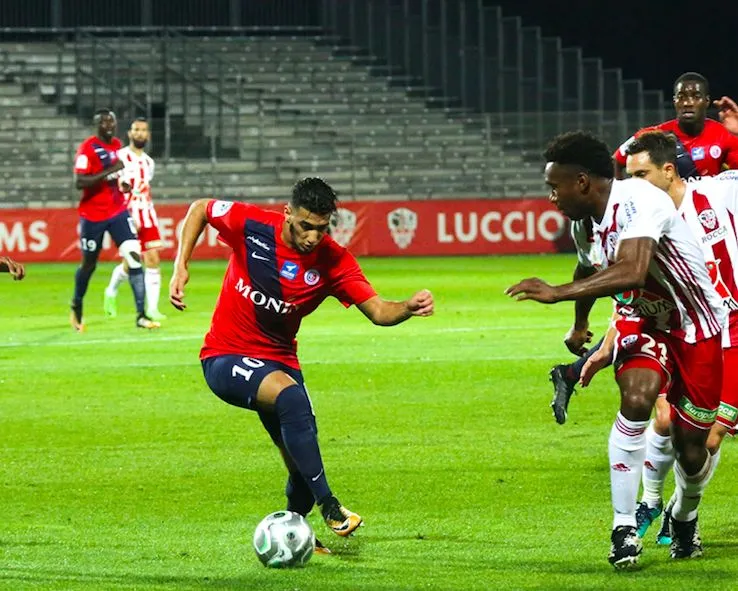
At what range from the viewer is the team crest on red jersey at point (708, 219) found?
26.1 ft

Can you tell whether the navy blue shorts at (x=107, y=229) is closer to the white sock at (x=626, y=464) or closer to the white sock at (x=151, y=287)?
the white sock at (x=151, y=287)

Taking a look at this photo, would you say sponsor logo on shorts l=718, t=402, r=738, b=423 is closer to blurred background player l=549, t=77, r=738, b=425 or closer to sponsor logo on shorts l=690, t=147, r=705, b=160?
blurred background player l=549, t=77, r=738, b=425

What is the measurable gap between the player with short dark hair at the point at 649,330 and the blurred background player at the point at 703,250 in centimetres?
26

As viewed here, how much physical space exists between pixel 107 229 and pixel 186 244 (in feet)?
35.0

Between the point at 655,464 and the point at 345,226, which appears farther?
the point at 345,226

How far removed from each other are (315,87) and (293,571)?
102ft

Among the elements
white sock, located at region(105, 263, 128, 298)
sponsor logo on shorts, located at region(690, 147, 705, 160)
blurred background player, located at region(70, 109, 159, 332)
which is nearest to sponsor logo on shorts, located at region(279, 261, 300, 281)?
sponsor logo on shorts, located at region(690, 147, 705, 160)

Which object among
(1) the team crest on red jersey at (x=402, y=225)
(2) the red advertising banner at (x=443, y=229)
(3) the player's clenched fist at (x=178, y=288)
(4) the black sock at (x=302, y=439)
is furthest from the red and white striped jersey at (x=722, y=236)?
(1) the team crest on red jersey at (x=402, y=225)

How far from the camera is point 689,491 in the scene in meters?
6.92

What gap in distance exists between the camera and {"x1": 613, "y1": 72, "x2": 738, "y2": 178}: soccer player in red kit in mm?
10016

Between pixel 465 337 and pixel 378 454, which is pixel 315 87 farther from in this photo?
pixel 378 454

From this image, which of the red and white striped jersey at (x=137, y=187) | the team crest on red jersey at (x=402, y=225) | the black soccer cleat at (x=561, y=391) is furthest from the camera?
the team crest on red jersey at (x=402, y=225)

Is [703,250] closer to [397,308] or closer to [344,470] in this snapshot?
[397,308]

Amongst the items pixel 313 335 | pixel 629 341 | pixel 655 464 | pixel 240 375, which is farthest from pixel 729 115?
pixel 313 335
